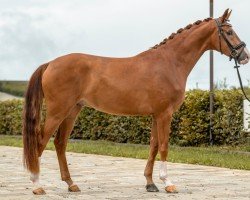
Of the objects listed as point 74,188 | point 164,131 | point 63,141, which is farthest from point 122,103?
point 74,188

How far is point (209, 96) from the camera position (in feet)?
58.6

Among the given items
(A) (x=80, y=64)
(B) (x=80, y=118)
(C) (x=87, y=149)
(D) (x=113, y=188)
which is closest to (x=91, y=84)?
(A) (x=80, y=64)

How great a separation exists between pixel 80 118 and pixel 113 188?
13.4m

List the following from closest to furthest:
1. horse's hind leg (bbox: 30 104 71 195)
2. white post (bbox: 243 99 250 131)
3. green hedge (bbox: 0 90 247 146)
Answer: horse's hind leg (bbox: 30 104 71 195) → white post (bbox: 243 99 250 131) → green hedge (bbox: 0 90 247 146)

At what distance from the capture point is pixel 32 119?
8.19m

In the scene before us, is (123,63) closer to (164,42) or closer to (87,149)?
(164,42)

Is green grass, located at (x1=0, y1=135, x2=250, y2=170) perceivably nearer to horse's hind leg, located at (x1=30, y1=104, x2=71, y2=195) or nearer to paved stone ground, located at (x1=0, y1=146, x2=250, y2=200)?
paved stone ground, located at (x1=0, y1=146, x2=250, y2=200)

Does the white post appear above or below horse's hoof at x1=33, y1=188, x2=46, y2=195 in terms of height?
above

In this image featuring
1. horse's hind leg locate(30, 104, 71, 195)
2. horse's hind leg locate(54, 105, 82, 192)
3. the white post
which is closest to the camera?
horse's hind leg locate(30, 104, 71, 195)

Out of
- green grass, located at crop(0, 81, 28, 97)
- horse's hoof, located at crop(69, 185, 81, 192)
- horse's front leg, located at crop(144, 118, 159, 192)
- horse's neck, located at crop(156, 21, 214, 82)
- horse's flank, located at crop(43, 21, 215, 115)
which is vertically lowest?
horse's hoof, located at crop(69, 185, 81, 192)

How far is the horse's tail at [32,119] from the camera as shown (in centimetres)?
801

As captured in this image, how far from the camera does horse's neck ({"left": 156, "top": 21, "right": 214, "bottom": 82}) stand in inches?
337

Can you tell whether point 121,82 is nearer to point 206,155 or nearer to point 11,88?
point 206,155

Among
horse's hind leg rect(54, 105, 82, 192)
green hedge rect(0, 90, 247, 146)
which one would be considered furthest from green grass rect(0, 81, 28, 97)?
horse's hind leg rect(54, 105, 82, 192)
